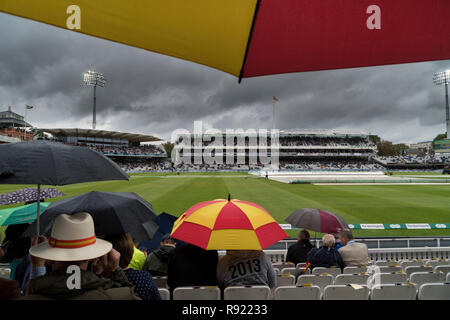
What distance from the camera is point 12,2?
74.8 inches

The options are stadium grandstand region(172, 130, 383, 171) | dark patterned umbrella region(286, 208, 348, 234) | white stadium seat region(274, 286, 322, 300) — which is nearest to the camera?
white stadium seat region(274, 286, 322, 300)

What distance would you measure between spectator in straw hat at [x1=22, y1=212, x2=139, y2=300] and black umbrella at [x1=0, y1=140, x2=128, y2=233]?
90 centimetres

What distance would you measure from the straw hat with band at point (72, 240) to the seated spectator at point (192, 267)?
112cm

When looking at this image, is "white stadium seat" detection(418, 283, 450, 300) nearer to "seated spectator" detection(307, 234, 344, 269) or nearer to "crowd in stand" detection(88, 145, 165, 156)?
"seated spectator" detection(307, 234, 344, 269)

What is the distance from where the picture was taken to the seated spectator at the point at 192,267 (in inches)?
107

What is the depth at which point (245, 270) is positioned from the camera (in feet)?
8.91

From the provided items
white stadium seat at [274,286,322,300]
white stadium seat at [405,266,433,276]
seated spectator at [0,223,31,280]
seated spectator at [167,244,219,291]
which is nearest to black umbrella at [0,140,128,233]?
seated spectator at [167,244,219,291]

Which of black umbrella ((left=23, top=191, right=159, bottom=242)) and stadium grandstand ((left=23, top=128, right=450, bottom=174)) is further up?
stadium grandstand ((left=23, top=128, right=450, bottom=174))

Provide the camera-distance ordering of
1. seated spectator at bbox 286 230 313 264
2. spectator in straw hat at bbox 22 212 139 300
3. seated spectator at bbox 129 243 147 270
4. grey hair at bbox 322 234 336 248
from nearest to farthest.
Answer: spectator in straw hat at bbox 22 212 139 300, seated spectator at bbox 129 243 147 270, grey hair at bbox 322 234 336 248, seated spectator at bbox 286 230 313 264

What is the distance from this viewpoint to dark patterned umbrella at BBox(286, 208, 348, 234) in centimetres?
529

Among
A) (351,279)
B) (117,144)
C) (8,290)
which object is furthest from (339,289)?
(117,144)

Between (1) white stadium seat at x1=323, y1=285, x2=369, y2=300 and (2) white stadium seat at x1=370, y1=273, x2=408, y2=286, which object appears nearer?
(1) white stadium seat at x1=323, y1=285, x2=369, y2=300

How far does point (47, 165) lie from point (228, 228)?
6.68ft
